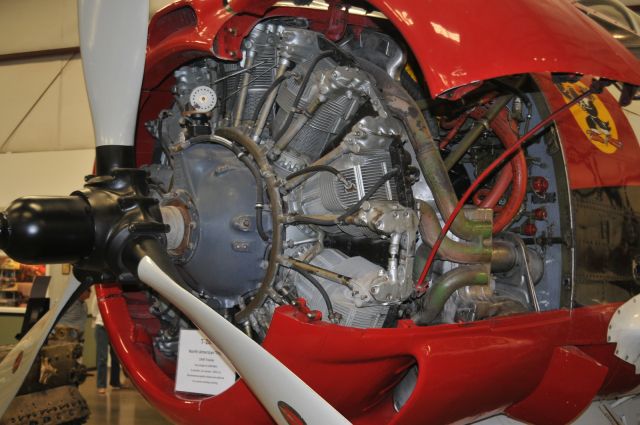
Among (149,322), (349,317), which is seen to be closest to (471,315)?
(349,317)

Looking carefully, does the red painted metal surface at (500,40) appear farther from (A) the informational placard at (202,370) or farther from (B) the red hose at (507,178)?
(A) the informational placard at (202,370)

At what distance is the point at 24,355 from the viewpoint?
3.88m

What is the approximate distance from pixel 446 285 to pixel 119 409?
6.82 metres

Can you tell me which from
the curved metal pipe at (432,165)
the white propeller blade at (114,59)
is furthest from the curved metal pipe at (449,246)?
the white propeller blade at (114,59)

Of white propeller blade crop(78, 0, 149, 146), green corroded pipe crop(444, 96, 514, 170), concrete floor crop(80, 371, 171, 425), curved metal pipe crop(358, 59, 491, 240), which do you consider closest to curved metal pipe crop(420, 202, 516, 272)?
curved metal pipe crop(358, 59, 491, 240)

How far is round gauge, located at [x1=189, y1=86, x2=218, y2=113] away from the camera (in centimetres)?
398

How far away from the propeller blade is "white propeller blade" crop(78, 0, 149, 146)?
3.07ft

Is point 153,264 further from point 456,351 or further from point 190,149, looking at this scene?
point 456,351

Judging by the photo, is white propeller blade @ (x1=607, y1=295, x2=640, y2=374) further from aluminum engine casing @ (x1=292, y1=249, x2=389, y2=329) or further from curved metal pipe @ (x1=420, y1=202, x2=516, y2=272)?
aluminum engine casing @ (x1=292, y1=249, x2=389, y2=329)

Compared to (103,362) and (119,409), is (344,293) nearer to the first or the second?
(119,409)

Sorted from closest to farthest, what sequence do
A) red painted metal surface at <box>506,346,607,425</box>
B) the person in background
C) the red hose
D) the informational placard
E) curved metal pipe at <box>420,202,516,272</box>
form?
curved metal pipe at <box>420,202,516,272</box>, red painted metal surface at <box>506,346,607,425</box>, the informational placard, the red hose, the person in background

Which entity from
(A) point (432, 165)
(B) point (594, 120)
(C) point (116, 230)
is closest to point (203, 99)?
(C) point (116, 230)

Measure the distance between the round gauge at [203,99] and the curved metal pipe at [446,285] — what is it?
5.36 feet

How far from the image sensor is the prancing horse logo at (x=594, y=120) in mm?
4465
